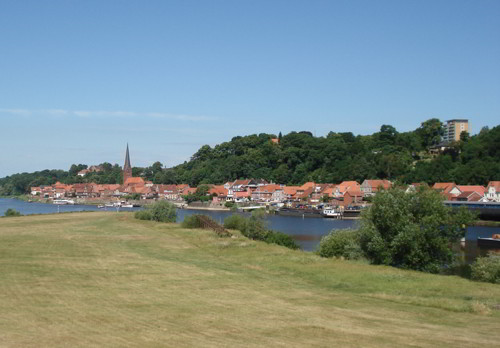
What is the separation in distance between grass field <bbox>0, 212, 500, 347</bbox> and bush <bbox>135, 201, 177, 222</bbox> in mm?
24471

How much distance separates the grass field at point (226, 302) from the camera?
12867 millimetres

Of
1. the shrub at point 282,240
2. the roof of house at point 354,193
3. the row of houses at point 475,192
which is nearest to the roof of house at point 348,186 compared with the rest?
the roof of house at point 354,193

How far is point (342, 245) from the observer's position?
3325 cm

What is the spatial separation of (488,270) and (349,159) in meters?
115

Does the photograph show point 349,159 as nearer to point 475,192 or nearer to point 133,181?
point 475,192

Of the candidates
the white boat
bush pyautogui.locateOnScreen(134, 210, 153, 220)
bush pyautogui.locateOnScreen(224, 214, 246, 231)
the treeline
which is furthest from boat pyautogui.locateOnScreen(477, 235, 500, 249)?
the white boat

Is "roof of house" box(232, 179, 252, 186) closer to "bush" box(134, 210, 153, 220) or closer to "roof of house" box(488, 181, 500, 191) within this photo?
"roof of house" box(488, 181, 500, 191)

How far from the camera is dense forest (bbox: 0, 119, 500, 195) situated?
371ft

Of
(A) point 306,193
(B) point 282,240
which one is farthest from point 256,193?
(B) point 282,240

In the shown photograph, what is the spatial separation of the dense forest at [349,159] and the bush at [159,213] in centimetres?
5680

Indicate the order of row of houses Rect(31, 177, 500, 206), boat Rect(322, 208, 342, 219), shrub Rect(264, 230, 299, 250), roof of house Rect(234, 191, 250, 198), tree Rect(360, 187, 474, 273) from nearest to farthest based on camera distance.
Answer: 1. tree Rect(360, 187, 474, 273)
2. shrub Rect(264, 230, 299, 250)
3. boat Rect(322, 208, 342, 219)
4. row of houses Rect(31, 177, 500, 206)
5. roof of house Rect(234, 191, 250, 198)

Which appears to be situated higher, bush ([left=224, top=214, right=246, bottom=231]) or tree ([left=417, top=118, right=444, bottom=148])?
tree ([left=417, top=118, right=444, bottom=148])

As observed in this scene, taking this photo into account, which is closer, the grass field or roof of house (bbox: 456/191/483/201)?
the grass field

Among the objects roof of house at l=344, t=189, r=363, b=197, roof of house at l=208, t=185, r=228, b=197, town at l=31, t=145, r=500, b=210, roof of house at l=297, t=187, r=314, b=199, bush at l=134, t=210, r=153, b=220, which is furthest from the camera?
roof of house at l=208, t=185, r=228, b=197
